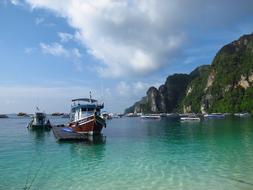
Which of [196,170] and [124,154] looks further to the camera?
[124,154]

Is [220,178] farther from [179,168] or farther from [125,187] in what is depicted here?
[125,187]

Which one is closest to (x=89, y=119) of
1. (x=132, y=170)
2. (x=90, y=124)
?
(x=90, y=124)

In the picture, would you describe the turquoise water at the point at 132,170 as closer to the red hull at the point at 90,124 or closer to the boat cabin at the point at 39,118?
the red hull at the point at 90,124

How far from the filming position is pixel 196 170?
2311cm

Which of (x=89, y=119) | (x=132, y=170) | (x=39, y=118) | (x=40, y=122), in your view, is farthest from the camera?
(x=39, y=118)

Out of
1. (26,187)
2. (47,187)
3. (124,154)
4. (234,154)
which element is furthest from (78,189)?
(234,154)

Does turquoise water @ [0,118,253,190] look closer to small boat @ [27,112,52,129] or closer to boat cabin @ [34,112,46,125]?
small boat @ [27,112,52,129]

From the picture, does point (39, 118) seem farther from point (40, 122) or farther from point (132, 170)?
point (132, 170)

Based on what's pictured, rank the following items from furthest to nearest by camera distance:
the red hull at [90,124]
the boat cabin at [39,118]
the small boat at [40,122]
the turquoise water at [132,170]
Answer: the boat cabin at [39,118], the small boat at [40,122], the red hull at [90,124], the turquoise water at [132,170]

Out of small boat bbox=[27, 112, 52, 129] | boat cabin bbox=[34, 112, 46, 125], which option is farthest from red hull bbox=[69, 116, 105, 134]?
boat cabin bbox=[34, 112, 46, 125]

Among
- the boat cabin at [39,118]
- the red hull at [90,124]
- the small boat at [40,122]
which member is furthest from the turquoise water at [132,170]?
the boat cabin at [39,118]

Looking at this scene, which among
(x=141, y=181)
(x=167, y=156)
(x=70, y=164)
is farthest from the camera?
(x=167, y=156)

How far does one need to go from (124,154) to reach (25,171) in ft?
33.6

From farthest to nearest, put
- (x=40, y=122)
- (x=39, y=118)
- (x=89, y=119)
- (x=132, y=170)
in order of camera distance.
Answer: (x=39, y=118), (x=40, y=122), (x=89, y=119), (x=132, y=170)
